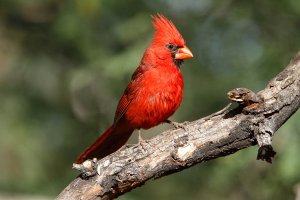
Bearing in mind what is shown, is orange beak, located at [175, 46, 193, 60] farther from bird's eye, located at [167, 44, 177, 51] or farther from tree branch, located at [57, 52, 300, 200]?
tree branch, located at [57, 52, 300, 200]

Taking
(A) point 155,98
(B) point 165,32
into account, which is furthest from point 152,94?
(B) point 165,32

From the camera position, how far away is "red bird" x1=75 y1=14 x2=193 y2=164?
512 cm

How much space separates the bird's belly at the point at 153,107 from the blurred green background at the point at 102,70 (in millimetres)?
1207

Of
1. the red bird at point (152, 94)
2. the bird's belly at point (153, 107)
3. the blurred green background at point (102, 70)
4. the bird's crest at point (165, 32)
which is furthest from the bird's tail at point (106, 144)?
the blurred green background at point (102, 70)

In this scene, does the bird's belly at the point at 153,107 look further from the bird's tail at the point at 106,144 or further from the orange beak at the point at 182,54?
the orange beak at the point at 182,54

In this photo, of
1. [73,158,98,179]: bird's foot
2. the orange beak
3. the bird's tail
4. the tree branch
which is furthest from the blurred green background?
[73,158,98,179]: bird's foot

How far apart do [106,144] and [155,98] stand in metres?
0.50

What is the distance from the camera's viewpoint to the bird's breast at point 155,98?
5.14 metres

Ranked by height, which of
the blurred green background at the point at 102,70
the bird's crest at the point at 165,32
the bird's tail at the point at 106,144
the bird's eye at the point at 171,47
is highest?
the blurred green background at the point at 102,70

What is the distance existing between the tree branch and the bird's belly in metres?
1.02

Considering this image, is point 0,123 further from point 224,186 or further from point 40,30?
point 224,186

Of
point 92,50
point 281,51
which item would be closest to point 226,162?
point 281,51

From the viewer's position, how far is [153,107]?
514cm

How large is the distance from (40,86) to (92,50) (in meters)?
0.99
